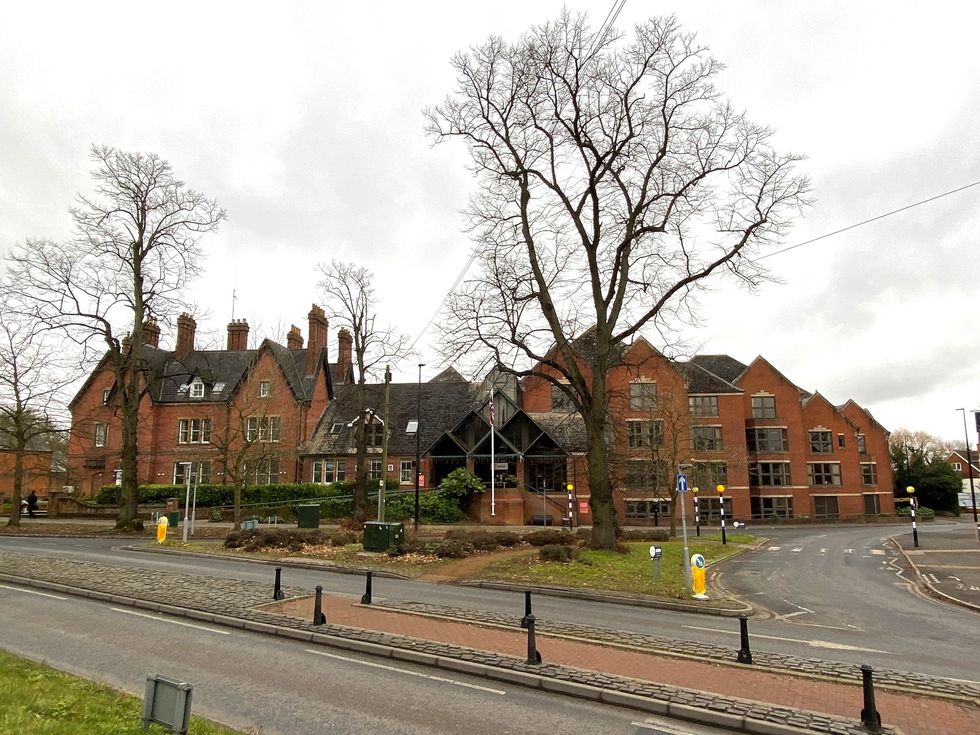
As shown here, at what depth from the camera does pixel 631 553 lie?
22.0m

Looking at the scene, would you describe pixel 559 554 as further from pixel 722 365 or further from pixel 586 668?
pixel 722 365

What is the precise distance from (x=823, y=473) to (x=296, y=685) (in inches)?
2116

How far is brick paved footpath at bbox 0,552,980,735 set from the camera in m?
7.34

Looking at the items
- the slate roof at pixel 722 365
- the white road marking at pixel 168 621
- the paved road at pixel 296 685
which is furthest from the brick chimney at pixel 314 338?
the paved road at pixel 296 685

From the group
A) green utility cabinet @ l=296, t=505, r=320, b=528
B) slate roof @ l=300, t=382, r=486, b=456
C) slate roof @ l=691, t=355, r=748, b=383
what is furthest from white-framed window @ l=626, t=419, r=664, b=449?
green utility cabinet @ l=296, t=505, r=320, b=528

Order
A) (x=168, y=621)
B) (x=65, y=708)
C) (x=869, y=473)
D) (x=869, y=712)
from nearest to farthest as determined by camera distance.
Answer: (x=65, y=708)
(x=869, y=712)
(x=168, y=621)
(x=869, y=473)

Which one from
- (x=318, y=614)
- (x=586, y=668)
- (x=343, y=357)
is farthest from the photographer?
(x=343, y=357)

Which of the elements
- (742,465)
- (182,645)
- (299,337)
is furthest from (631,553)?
(299,337)

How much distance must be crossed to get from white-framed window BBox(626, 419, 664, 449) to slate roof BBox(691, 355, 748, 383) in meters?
14.0

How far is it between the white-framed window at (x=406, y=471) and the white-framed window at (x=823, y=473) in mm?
32892

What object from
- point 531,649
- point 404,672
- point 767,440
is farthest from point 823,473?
point 404,672

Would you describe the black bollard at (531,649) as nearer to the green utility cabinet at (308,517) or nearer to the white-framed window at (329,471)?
the green utility cabinet at (308,517)

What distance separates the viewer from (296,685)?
8.34m

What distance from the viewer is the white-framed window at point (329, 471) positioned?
46812 millimetres
